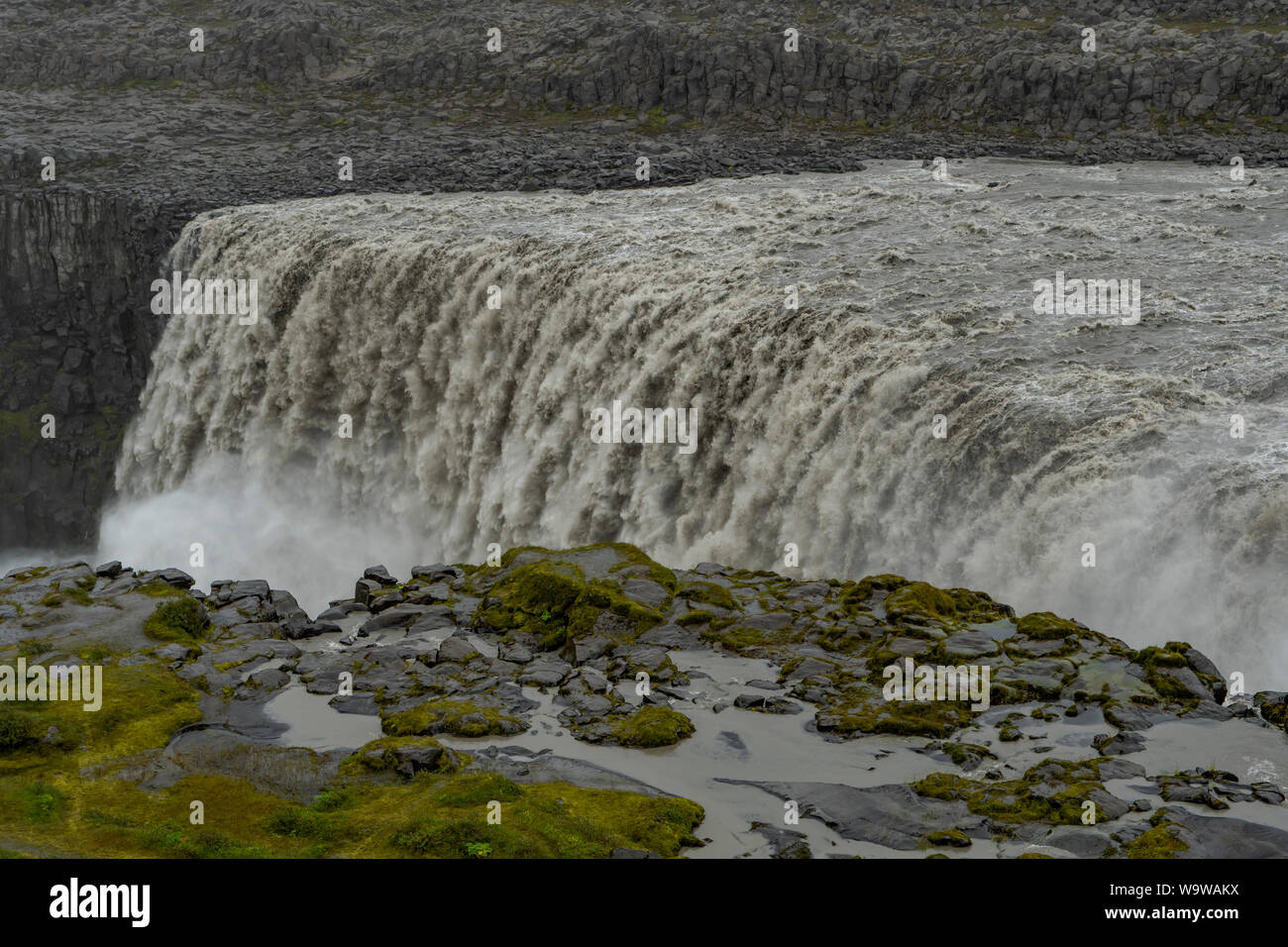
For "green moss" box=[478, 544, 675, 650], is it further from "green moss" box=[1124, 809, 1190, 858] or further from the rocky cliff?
the rocky cliff

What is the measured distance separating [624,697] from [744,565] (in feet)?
27.7

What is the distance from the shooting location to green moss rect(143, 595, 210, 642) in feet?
70.4

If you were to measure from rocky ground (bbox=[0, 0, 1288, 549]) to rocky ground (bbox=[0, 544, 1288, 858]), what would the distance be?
29.6 meters

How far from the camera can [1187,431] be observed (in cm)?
2214

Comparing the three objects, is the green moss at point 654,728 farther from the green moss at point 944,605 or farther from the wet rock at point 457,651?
the green moss at point 944,605

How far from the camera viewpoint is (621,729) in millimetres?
17422

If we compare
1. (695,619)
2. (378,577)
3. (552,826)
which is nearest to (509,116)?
(378,577)

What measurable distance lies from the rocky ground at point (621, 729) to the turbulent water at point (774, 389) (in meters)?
2.31

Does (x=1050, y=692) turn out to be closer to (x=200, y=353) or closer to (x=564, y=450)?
(x=564, y=450)

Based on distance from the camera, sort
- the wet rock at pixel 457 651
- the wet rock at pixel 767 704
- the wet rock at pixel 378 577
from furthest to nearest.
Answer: the wet rock at pixel 378 577 < the wet rock at pixel 457 651 < the wet rock at pixel 767 704

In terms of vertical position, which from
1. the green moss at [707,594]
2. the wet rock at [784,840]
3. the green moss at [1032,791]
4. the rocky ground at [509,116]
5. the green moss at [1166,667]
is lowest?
the wet rock at [784,840]

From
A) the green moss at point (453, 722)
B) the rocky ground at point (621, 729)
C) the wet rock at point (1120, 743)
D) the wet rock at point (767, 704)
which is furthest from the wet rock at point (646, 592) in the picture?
the wet rock at point (1120, 743)

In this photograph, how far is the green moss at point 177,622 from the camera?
21.5 meters

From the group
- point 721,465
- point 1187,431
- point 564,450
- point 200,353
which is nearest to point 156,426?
point 200,353
